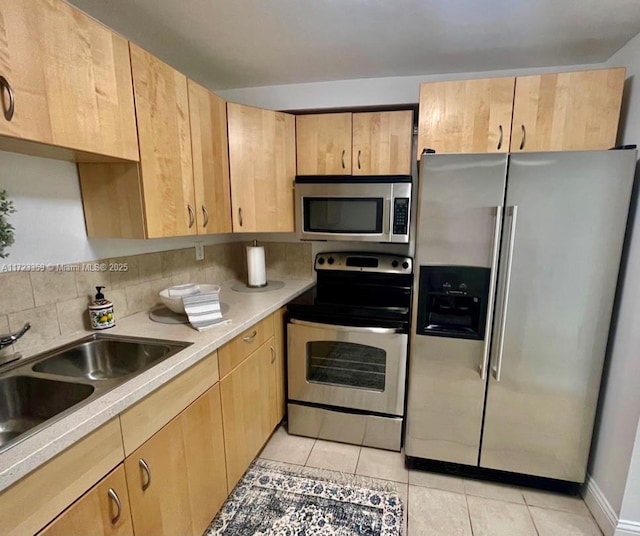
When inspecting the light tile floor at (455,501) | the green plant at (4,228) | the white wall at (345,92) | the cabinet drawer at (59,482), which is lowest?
the light tile floor at (455,501)

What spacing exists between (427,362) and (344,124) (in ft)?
5.02

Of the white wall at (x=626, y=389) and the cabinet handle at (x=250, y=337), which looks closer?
the white wall at (x=626, y=389)

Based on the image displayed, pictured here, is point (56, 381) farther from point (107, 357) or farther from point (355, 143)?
point (355, 143)

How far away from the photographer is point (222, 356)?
4.69 feet

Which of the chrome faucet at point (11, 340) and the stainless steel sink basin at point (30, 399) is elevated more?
the chrome faucet at point (11, 340)

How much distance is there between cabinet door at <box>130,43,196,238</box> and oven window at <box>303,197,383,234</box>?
757 mm

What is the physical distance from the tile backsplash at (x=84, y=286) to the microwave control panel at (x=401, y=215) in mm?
1305

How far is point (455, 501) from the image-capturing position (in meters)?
1.66

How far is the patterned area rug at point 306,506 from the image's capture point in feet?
4.91

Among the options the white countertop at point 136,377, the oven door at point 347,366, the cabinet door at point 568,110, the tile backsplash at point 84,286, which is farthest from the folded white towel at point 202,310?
the cabinet door at point 568,110

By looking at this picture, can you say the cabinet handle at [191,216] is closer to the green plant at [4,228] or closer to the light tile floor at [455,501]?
the green plant at [4,228]

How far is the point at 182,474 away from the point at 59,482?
1.65ft

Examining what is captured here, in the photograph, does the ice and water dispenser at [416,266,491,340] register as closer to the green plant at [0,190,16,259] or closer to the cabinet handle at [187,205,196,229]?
the cabinet handle at [187,205,196,229]

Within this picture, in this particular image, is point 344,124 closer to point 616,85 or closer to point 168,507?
point 616,85
